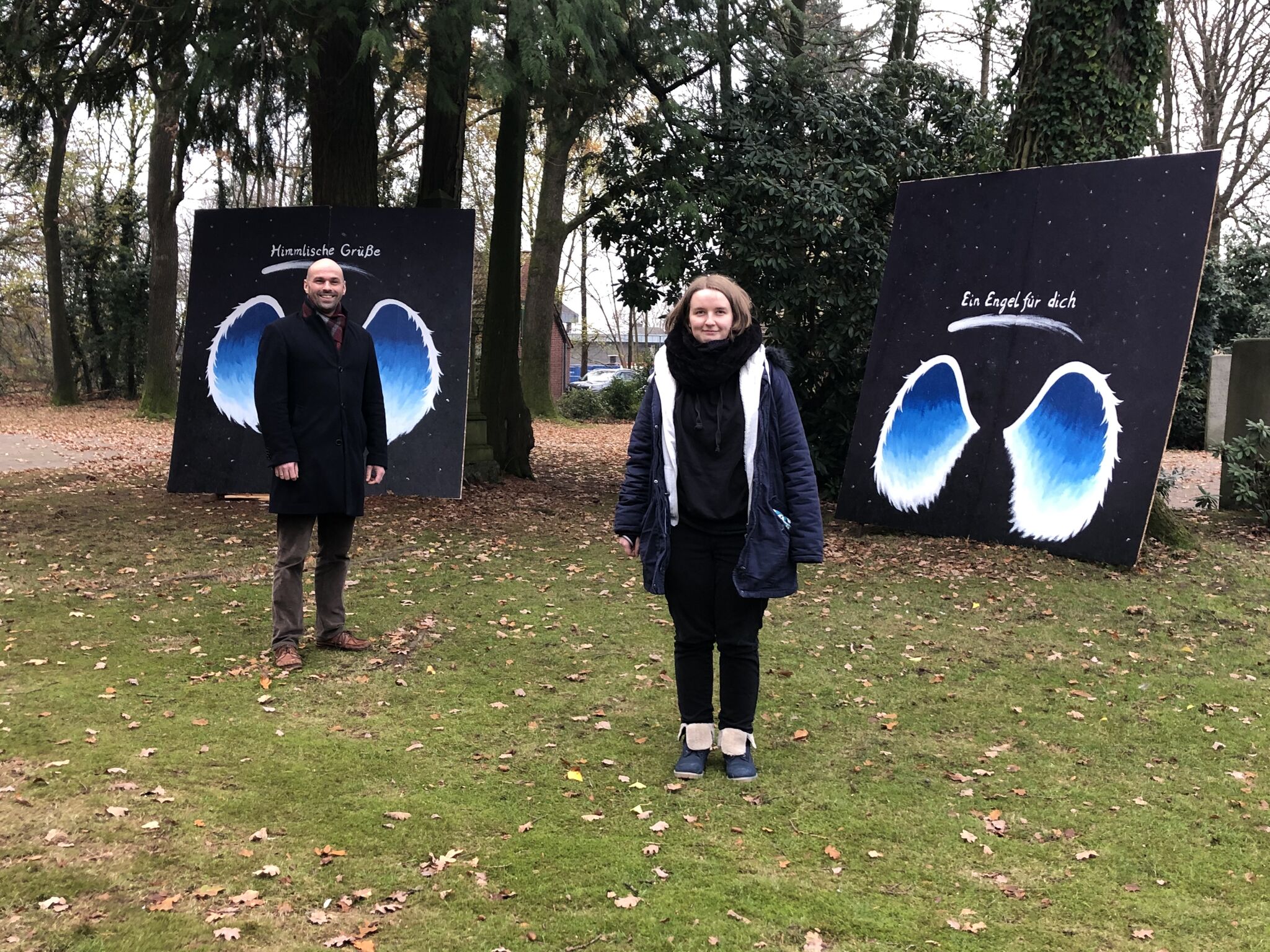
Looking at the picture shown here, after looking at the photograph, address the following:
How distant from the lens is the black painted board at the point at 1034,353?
8.04 m

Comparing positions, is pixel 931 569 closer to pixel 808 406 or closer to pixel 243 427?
pixel 808 406

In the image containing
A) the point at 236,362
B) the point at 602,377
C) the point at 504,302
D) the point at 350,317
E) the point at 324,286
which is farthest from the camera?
the point at 602,377

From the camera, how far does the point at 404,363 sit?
9836 mm

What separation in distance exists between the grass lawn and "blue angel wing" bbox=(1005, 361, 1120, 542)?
0.73 meters

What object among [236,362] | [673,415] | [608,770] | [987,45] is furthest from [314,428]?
[987,45]

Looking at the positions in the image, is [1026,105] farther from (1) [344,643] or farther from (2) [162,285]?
(2) [162,285]

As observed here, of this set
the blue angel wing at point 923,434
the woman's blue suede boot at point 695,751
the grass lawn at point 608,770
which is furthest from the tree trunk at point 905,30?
the woman's blue suede boot at point 695,751

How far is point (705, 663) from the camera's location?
14.0ft

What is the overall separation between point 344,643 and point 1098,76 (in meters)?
7.82

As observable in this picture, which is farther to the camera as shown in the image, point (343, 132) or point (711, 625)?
point (343, 132)

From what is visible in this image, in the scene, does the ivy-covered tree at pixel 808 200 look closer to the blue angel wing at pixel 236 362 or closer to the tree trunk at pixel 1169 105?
the blue angel wing at pixel 236 362

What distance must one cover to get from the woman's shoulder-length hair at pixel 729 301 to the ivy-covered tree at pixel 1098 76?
6703 mm

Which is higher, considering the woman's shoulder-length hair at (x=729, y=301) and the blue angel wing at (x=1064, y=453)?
the woman's shoulder-length hair at (x=729, y=301)

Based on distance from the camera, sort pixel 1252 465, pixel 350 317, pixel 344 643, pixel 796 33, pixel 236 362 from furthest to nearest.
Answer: pixel 796 33
pixel 1252 465
pixel 236 362
pixel 350 317
pixel 344 643
